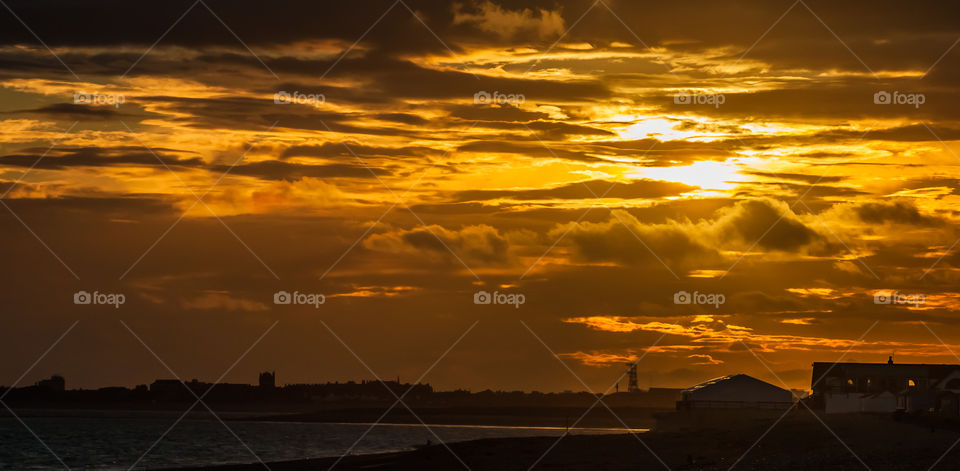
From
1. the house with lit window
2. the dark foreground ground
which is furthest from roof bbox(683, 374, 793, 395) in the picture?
the dark foreground ground

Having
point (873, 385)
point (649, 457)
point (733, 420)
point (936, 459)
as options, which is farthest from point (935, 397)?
point (936, 459)

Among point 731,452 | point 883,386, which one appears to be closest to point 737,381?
point 883,386

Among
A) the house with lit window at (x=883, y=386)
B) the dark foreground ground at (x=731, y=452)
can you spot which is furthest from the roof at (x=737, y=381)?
the dark foreground ground at (x=731, y=452)

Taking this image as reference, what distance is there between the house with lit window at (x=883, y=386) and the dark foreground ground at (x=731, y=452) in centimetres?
2912

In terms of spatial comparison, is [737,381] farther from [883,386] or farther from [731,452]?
[731,452]

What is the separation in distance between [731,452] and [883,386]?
175 ft

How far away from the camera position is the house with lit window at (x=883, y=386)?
99938 mm

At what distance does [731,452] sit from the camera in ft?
185

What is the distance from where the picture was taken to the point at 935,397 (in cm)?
9800

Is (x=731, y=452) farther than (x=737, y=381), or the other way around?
(x=737, y=381)

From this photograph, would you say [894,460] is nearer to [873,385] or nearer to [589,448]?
[589,448]

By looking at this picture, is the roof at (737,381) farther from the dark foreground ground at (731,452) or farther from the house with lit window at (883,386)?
the dark foreground ground at (731,452)

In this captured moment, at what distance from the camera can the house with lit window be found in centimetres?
9994

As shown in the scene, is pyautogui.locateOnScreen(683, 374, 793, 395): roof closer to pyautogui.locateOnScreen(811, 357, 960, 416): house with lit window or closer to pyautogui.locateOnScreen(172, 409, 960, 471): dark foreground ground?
pyautogui.locateOnScreen(811, 357, 960, 416): house with lit window
